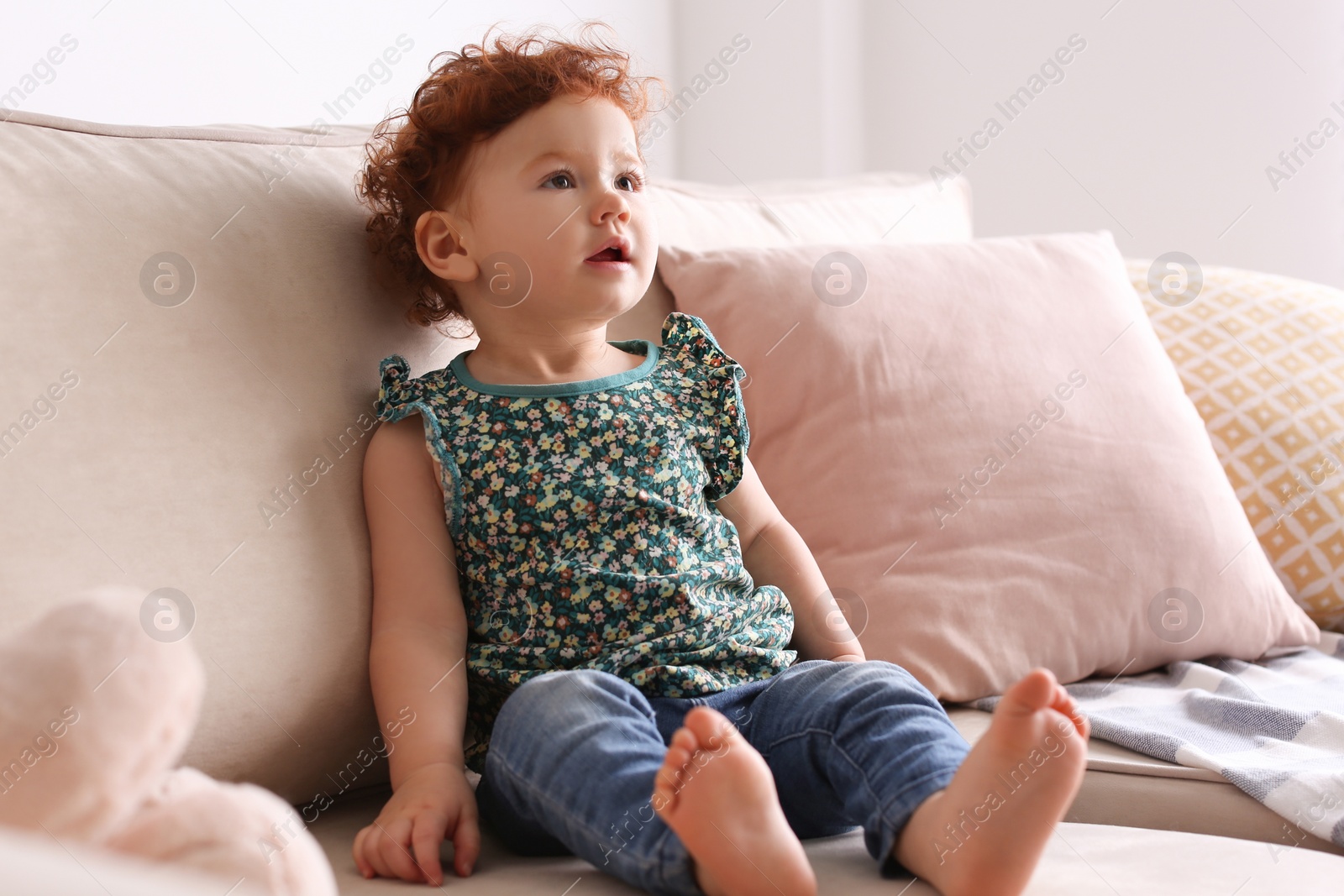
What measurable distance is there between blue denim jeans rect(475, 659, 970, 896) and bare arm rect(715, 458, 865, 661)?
14cm

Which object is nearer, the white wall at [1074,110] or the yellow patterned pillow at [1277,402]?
the yellow patterned pillow at [1277,402]

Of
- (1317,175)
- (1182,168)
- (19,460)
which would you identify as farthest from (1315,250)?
(19,460)

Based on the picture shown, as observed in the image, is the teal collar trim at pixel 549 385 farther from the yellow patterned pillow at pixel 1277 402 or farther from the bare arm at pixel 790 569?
the yellow patterned pillow at pixel 1277 402

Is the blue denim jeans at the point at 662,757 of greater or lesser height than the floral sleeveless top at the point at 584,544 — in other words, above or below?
below

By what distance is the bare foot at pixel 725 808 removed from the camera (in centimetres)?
65

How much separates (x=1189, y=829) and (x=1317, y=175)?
157cm

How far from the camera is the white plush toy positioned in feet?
1.37

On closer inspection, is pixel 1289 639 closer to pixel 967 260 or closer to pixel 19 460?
pixel 967 260

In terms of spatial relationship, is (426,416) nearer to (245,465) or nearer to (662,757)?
(245,465)

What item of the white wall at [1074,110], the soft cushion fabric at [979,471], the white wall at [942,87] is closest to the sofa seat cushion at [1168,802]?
the soft cushion fabric at [979,471]

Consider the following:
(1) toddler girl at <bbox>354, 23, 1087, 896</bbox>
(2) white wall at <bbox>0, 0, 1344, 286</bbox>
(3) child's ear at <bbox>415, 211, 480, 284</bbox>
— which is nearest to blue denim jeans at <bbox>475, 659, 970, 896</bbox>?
(1) toddler girl at <bbox>354, 23, 1087, 896</bbox>

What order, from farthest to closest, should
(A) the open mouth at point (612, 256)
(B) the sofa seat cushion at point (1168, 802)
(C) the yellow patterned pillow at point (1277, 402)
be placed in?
(C) the yellow patterned pillow at point (1277, 402) < (A) the open mouth at point (612, 256) < (B) the sofa seat cushion at point (1168, 802)

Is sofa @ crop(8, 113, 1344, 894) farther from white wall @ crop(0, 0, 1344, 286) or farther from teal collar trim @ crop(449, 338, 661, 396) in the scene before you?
white wall @ crop(0, 0, 1344, 286)

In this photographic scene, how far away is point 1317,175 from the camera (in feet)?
6.70
